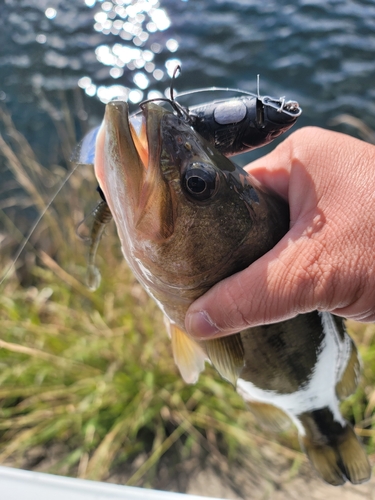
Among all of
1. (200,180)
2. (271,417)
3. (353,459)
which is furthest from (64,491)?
(353,459)

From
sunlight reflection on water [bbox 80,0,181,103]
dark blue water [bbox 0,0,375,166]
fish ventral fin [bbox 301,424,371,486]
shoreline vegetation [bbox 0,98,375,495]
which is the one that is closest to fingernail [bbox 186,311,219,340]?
fish ventral fin [bbox 301,424,371,486]

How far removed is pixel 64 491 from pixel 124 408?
1.60 meters

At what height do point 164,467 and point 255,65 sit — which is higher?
point 255,65

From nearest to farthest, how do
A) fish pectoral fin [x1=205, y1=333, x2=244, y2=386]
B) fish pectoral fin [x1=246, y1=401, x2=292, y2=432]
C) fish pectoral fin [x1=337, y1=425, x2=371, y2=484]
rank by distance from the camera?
fish pectoral fin [x1=205, y1=333, x2=244, y2=386] < fish pectoral fin [x1=337, y1=425, x2=371, y2=484] < fish pectoral fin [x1=246, y1=401, x2=292, y2=432]

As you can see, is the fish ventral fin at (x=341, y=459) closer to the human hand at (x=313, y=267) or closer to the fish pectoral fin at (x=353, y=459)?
the fish pectoral fin at (x=353, y=459)

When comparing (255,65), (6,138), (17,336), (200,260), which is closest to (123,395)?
(17,336)

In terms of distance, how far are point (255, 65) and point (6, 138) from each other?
14.2 ft

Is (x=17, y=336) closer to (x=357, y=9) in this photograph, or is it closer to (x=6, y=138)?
(x=6, y=138)

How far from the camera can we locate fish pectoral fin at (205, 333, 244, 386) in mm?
1919

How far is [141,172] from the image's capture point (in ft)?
5.44

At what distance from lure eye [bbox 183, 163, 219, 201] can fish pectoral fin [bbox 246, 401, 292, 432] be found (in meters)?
1.36

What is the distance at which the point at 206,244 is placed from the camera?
5.82 feet

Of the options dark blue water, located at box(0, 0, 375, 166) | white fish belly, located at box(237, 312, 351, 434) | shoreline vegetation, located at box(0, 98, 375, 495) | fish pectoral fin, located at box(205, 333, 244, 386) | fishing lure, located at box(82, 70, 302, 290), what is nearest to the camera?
fishing lure, located at box(82, 70, 302, 290)

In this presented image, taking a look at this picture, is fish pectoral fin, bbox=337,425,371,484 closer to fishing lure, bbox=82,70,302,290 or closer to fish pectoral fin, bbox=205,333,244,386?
fish pectoral fin, bbox=205,333,244,386
